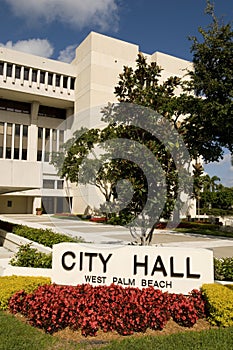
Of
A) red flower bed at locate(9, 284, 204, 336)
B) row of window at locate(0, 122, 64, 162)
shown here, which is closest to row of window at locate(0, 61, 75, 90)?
row of window at locate(0, 122, 64, 162)

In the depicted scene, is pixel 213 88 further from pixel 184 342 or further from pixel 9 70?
pixel 9 70

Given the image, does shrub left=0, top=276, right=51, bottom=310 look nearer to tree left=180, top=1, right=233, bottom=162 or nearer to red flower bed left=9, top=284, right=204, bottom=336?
red flower bed left=9, top=284, right=204, bottom=336

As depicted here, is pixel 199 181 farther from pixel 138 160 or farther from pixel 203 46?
pixel 203 46

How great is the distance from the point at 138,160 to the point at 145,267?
9.22 feet

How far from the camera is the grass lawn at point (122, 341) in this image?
4.00 metres

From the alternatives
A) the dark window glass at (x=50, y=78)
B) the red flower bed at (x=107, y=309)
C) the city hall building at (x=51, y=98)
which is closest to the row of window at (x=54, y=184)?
the city hall building at (x=51, y=98)

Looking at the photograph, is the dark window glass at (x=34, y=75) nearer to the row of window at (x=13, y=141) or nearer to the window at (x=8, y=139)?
the row of window at (x=13, y=141)

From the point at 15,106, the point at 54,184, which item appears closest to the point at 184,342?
the point at 54,184

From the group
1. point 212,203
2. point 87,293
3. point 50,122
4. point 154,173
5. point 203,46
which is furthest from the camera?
point 50,122

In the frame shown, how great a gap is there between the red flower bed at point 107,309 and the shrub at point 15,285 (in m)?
0.16

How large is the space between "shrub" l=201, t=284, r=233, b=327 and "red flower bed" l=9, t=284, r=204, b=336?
0.21m

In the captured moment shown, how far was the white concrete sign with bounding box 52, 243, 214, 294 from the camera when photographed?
219 inches

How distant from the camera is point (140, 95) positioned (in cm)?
812

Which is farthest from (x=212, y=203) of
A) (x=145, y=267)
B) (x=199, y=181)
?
(x=145, y=267)
